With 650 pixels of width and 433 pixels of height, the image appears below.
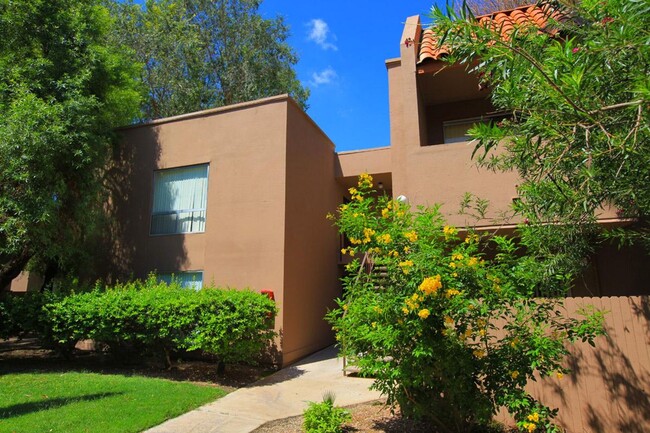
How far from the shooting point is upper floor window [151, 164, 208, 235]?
11523 mm

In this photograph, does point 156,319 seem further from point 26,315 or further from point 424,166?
point 424,166

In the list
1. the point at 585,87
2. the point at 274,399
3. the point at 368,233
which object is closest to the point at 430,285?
the point at 368,233

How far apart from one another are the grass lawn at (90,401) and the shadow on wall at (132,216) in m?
3.65

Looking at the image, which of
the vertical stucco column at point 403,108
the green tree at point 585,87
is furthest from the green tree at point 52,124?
the green tree at point 585,87

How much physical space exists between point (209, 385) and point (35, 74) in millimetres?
8357

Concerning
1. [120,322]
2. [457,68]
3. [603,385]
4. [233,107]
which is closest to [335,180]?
[233,107]

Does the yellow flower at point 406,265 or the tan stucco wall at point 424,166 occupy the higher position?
the tan stucco wall at point 424,166

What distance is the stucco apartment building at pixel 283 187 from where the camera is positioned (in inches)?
388

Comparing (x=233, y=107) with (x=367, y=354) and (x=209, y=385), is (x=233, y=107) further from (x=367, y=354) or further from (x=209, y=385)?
(x=367, y=354)

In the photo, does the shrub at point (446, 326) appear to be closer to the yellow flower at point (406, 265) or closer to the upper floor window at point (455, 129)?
the yellow flower at point (406, 265)

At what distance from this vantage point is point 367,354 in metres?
5.18

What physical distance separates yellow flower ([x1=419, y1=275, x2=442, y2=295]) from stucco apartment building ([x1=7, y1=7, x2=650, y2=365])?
5342mm

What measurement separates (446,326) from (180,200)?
884cm

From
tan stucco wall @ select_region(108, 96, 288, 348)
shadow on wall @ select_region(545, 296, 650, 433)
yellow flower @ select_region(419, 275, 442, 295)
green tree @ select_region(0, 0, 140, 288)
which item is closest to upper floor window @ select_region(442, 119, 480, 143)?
tan stucco wall @ select_region(108, 96, 288, 348)
